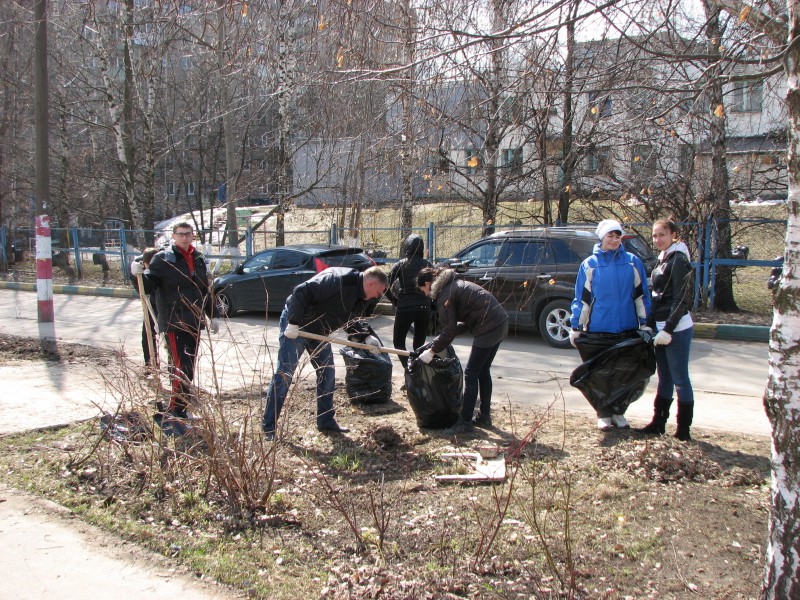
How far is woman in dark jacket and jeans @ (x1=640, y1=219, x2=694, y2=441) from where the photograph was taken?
16.2 feet

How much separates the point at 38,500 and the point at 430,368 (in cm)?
280

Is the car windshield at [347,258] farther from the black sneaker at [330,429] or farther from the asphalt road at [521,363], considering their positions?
the black sneaker at [330,429]

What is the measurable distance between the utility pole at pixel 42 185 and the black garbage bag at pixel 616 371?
890 centimetres

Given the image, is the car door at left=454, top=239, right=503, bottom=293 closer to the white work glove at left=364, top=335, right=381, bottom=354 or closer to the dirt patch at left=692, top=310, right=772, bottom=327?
the dirt patch at left=692, top=310, right=772, bottom=327

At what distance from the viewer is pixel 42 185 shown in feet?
38.5

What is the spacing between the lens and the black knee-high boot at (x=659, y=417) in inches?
202

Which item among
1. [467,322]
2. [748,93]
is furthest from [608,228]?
[748,93]

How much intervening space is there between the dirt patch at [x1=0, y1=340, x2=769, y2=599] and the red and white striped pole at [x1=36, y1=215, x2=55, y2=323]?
6.63 meters

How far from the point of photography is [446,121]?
564 centimetres

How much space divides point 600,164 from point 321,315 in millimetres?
9235

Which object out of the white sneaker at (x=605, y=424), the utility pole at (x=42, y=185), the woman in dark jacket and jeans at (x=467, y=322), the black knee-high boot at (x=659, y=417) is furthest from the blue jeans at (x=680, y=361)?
the utility pole at (x=42, y=185)

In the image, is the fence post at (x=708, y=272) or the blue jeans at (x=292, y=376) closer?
the blue jeans at (x=292, y=376)

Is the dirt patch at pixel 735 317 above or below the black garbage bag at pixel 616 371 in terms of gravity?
below

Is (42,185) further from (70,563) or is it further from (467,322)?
(70,563)
